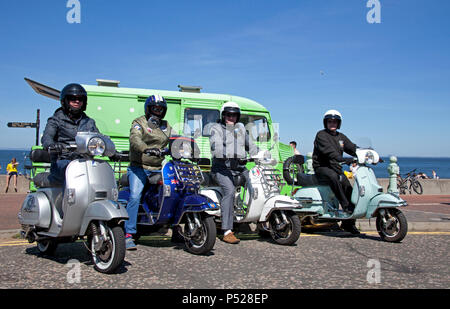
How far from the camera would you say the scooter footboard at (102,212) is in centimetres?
431

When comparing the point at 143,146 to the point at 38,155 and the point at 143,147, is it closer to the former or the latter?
the point at 143,147

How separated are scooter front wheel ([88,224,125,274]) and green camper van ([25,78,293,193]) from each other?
6.20 metres

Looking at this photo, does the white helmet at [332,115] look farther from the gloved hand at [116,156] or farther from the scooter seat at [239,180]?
the gloved hand at [116,156]

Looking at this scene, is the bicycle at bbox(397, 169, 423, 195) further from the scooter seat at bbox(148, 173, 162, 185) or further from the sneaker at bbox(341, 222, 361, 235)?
the scooter seat at bbox(148, 173, 162, 185)

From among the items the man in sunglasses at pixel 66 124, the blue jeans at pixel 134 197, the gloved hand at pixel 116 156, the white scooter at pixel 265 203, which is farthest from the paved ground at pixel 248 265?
the gloved hand at pixel 116 156

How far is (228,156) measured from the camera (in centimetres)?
644

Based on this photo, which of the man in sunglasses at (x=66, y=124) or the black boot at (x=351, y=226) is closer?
the man in sunglasses at (x=66, y=124)

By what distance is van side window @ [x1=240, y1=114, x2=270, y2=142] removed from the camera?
11.3 metres

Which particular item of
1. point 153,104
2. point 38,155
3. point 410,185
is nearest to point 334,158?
A: point 153,104

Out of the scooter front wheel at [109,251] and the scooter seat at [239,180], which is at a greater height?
the scooter seat at [239,180]

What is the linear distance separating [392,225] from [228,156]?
2764 mm

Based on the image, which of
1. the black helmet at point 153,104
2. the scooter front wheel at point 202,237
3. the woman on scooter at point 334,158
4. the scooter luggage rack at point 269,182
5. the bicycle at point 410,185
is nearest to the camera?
the scooter front wheel at point 202,237

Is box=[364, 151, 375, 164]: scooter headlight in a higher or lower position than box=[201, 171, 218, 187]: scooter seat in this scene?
higher

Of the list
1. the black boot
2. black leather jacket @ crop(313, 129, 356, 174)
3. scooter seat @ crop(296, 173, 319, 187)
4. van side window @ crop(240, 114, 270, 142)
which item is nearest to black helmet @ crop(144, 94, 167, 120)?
black leather jacket @ crop(313, 129, 356, 174)
